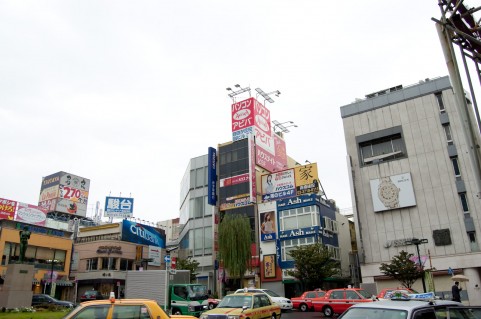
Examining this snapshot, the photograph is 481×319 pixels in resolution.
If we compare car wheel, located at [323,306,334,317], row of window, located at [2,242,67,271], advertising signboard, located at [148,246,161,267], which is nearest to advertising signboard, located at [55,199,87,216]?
row of window, located at [2,242,67,271]

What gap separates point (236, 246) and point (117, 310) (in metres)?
38.1

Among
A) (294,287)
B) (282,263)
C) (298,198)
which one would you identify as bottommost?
(294,287)

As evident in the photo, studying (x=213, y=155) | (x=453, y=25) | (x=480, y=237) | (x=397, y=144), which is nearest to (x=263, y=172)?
(x=213, y=155)

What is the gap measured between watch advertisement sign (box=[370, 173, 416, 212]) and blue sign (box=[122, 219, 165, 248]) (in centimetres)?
3670

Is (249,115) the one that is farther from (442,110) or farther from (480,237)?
(480,237)

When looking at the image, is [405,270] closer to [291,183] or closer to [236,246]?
[291,183]

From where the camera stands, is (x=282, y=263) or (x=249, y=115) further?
(x=249, y=115)

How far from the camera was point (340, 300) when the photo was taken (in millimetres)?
22594

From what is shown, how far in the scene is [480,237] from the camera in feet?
120

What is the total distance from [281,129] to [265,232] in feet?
84.5

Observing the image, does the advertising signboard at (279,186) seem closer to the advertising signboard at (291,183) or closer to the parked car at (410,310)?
the advertising signboard at (291,183)

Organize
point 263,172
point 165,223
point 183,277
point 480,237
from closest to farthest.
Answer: point 183,277 → point 480,237 → point 263,172 → point 165,223

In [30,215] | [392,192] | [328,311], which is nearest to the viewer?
[328,311]

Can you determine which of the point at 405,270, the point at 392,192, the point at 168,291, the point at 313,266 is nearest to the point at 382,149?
the point at 392,192
